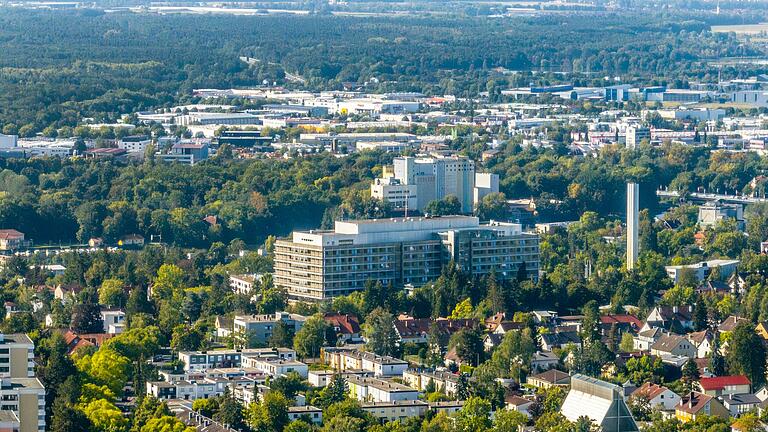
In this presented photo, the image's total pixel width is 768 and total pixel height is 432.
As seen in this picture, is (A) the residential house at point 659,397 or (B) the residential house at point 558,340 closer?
(A) the residential house at point 659,397

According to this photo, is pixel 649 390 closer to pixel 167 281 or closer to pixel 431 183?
pixel 167 281

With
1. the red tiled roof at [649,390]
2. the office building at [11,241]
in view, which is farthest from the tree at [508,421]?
the office building at [11,241]

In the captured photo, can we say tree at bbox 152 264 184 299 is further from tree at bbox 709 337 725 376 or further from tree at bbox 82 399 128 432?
tree at bbox 82 399 128 432

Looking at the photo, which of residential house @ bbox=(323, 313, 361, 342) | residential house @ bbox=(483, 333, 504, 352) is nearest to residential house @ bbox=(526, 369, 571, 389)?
residential house @ bbox=(483, 333, 504, 352)

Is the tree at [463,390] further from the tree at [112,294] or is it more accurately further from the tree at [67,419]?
the tree at [112,294]

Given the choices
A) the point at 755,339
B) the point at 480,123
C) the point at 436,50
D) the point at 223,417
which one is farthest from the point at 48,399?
the point at 436,50

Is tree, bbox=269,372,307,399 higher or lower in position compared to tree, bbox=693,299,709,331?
higher
